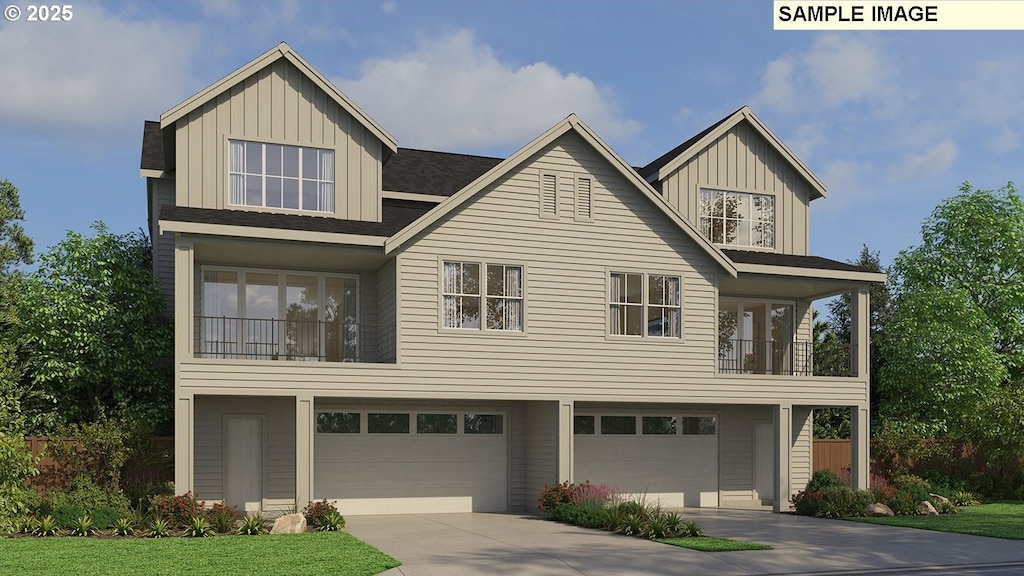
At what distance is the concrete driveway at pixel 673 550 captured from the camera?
14.4 metres

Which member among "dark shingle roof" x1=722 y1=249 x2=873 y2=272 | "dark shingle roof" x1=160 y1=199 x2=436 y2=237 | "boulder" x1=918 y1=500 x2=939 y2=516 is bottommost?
"boulder" x1=918 y1=500 x2=939 y2=516

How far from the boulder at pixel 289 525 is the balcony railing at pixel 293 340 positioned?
434 centimetres

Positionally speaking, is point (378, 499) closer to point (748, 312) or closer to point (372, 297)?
point (372, 297)

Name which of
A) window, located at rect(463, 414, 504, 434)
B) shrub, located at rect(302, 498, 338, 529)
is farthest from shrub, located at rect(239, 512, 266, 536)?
window, located at rect(463, 414, 504, 434)

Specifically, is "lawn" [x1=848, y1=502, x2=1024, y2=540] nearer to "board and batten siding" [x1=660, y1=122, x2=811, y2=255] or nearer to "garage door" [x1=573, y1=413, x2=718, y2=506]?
"garage door" [x1=573, y1=413, x2=718, y2=506]

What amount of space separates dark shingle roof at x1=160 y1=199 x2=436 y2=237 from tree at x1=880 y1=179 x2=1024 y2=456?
16.8m

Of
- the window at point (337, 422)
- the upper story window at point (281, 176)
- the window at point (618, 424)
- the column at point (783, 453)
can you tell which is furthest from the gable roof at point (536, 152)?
the window at point (618, 424)

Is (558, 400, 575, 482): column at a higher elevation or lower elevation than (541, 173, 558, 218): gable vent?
lower

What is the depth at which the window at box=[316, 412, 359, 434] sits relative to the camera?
75.6 ft

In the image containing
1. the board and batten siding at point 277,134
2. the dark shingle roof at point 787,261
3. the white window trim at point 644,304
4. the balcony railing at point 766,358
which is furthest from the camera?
the balcony railing at point 766,358

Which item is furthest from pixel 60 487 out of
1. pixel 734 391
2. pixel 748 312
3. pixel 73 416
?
pixel 748 312

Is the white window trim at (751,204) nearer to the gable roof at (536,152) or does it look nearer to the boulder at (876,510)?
the gable roof at (536,152)

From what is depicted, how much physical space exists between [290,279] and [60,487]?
655 centimetres

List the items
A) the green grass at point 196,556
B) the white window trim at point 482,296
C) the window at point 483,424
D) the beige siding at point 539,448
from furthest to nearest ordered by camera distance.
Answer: the window at point 483,424
the beige siding at point 539,448
the white window trim at point 482,296
the green grass at point 196,556
